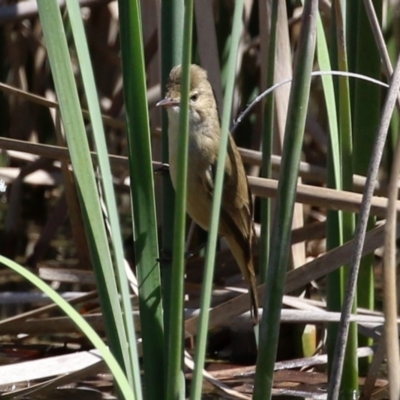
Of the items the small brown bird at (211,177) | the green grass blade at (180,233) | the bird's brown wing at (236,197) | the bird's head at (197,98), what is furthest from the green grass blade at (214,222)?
the bird's brown wing at (236,197)

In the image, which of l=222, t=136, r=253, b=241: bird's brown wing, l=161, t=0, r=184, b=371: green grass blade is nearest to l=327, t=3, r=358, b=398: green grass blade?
l=222, t=136, r=253, b=241: bird's brown wing

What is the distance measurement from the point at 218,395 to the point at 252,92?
4.95 feet

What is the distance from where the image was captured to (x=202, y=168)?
2.69 m

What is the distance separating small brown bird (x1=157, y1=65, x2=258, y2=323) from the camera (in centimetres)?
259

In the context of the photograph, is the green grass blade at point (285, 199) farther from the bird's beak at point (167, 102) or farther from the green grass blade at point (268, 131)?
the bird's beak at point (167, 102)

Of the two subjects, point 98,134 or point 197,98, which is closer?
point 98,134

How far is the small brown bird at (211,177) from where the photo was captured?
2592mm

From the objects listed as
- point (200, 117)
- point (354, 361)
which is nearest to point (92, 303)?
point (200, 117)

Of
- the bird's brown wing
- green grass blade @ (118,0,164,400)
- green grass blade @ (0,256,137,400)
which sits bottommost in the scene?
green grass blade @ (0,256,137,400)

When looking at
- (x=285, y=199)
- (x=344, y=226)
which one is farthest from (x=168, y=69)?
(x=344, y=226)

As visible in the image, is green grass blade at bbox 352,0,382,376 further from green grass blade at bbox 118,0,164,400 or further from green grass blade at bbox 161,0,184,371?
green grass blade at bbox 118,0,164,400

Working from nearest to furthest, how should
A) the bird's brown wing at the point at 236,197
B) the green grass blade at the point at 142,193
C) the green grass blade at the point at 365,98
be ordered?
the green grass blade at the point at 142,193, the green grass blade at the point at 365,98, the bird's brown wing at the point at 236,197

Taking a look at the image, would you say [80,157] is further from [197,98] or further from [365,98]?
[365,98]

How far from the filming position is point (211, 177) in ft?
8.90
